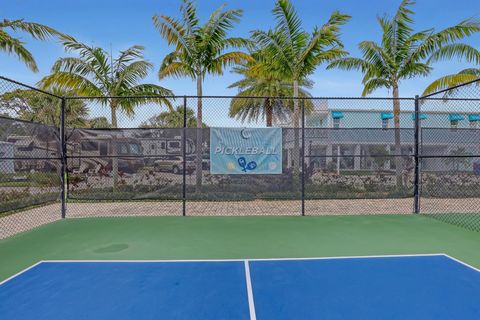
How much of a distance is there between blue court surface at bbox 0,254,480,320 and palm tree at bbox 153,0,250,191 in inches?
271

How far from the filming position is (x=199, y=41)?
34.2ft

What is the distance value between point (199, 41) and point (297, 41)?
3499 millimetres

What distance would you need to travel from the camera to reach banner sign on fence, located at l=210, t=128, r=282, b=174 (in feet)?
25.0

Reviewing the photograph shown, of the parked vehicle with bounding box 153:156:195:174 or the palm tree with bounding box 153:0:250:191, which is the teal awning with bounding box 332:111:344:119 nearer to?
the palm tree with bounding box 153:0:250:191

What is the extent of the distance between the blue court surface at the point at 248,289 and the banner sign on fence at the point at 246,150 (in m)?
3.49

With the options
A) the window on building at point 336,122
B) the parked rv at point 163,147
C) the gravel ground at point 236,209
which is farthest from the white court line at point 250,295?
the window on building at point 336,122

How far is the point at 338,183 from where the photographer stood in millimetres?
9141

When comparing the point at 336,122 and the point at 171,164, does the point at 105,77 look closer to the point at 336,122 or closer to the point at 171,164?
the point at 171,164

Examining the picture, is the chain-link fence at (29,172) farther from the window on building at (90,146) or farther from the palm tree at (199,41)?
the palm tree at (199,41)

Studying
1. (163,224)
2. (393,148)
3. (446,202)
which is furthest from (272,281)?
(446,202)

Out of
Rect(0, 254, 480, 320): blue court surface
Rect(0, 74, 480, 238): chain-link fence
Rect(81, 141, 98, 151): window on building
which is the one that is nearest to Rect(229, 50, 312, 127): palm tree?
Rect(0, 74, 480, 238): chain-link fence

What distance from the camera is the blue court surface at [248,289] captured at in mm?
2961

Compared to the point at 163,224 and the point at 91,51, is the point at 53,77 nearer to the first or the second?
the point at 91,51

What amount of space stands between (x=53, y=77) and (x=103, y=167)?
5.14 m
